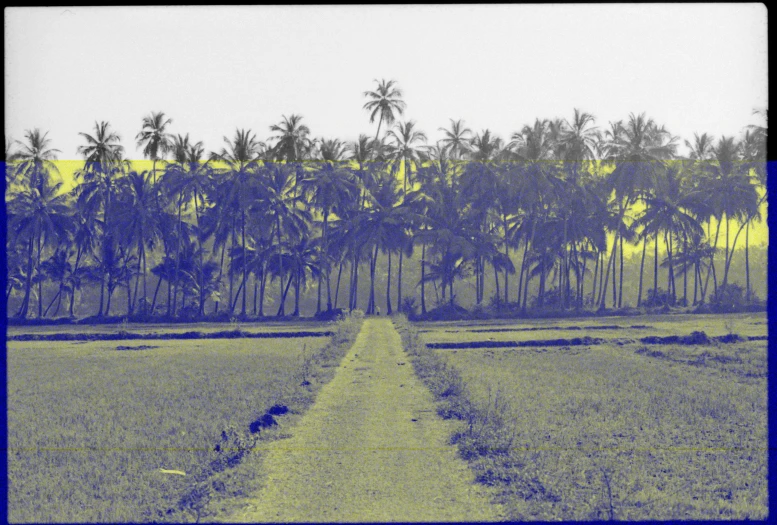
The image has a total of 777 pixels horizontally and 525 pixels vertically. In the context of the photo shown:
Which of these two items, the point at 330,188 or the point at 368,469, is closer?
the point at 368,469

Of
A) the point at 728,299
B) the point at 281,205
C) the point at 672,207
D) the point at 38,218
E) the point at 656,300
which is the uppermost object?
the point at 672,207

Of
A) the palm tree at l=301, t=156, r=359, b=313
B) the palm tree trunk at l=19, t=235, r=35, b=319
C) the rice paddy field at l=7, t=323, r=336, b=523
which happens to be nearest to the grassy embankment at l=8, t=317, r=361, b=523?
the rice paddy field at l=7, t=323, r=336, b=523

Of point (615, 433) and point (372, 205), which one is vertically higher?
point (372, 205)

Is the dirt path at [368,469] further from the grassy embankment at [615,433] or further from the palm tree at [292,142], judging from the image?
the palm tree at [292,142]

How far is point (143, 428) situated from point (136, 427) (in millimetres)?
154

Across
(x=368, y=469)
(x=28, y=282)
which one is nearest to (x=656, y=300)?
(x=28, y=282)

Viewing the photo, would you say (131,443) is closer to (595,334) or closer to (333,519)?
(333,519)

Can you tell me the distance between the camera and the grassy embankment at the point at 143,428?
261 inches

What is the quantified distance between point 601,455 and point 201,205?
40.5 m

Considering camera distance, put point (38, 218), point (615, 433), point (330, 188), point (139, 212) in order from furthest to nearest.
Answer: point (139, 212) < point (330, 188) < point (38, 218) < point (615, 433)

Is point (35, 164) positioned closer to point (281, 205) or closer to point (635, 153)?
point (281, 205)

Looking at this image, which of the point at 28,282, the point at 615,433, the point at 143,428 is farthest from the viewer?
the point at 28,282

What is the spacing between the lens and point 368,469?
7660 millimetres

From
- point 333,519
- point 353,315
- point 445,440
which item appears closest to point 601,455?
point 445,440
